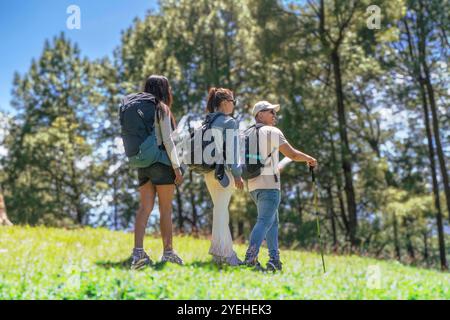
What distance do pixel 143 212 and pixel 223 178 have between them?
1.06 metres

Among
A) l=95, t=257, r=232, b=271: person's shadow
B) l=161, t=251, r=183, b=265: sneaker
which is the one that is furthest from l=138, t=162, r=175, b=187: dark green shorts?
l=95, t=257, r=232, b=271: person's shadow

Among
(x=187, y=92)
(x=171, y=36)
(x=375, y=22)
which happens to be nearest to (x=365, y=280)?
(x=375, y=22)

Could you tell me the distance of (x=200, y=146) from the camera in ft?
20.1

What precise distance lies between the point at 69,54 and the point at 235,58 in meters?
10.6

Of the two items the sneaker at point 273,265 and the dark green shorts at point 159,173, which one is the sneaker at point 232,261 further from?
→ the dark green shorts at point 159,173

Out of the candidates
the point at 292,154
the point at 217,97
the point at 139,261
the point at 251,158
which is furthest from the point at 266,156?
the point at 139,261

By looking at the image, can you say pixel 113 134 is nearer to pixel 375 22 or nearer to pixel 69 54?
pixel 69 54

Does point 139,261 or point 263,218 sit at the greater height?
point 263,218

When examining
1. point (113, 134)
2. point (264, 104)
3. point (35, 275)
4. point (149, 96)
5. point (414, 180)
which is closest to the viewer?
point (35, 275)

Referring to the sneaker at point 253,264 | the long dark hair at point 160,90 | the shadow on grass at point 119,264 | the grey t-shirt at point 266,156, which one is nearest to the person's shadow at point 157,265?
the shadow on grass at point 119,264

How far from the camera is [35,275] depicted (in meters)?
5.05

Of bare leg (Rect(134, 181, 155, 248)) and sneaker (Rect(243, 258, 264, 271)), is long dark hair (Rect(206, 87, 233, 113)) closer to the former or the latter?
bare leg (Rect(134, 181, 155, 248))

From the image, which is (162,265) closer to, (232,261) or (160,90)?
(232,261)

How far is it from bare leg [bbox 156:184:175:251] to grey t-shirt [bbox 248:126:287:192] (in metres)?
1.03
